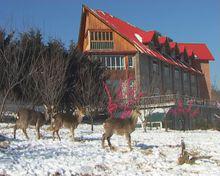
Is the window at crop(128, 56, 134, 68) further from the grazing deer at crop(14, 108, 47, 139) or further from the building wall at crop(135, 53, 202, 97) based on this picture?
the grazing deer at crop(14, 108, 47, 139)

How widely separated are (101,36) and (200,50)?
3188 centimetres

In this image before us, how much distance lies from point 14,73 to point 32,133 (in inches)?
261

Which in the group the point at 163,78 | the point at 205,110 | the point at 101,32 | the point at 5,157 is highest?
the point at 101,32

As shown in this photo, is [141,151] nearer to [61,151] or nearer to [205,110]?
[61,151]

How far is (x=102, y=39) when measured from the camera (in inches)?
2247

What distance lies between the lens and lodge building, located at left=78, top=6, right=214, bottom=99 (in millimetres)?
55906

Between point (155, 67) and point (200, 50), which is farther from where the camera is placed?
point (200, 50)

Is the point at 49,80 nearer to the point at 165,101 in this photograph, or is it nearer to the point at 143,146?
the point at 143,146

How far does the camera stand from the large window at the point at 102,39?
2221 inches

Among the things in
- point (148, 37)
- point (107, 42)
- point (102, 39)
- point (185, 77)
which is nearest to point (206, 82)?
point (185, 77)

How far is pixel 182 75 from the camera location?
231ft

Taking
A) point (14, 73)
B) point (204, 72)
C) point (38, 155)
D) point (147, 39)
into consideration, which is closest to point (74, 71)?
point (14, 73)

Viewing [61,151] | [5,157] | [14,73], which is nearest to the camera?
[5,157]

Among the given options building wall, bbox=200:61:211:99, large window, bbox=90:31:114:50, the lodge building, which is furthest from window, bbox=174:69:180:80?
large window, bbox=90:31:114:50
